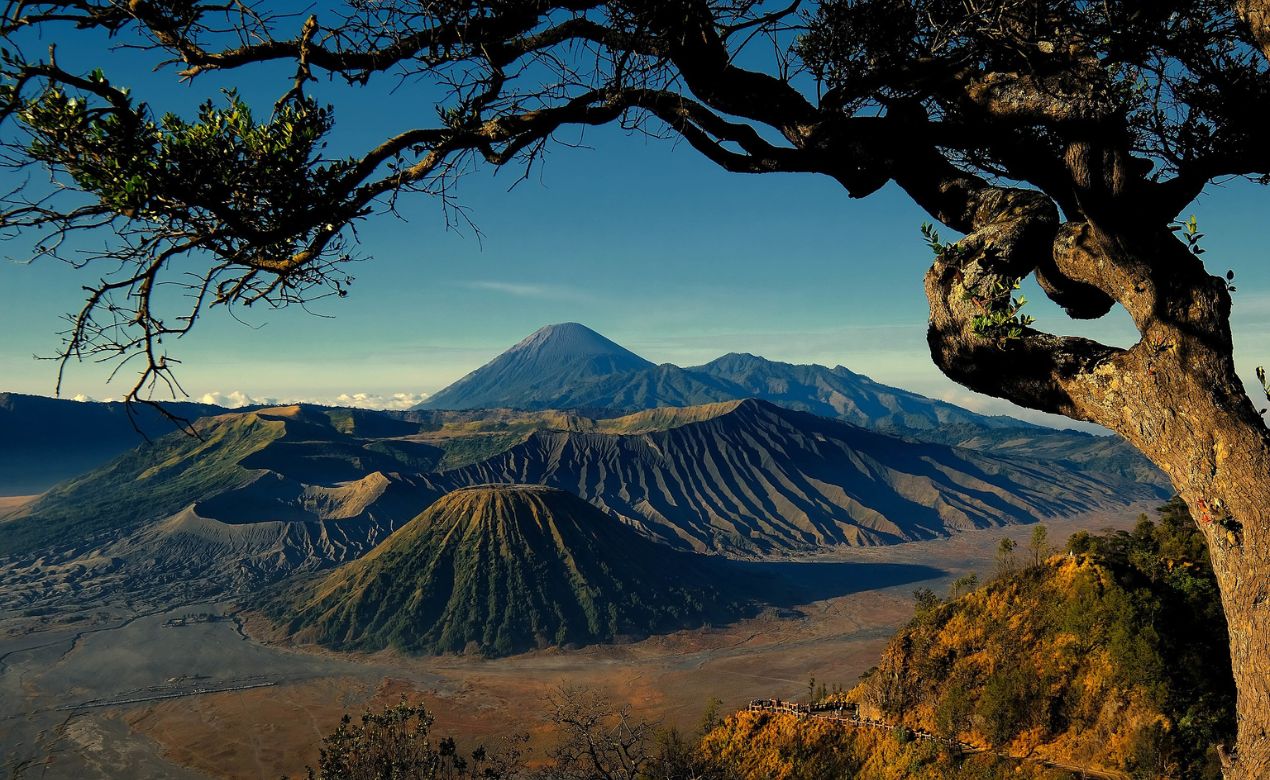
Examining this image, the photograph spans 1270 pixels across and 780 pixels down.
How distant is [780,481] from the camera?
138625 millimetres

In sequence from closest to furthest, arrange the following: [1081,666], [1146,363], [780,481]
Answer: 1. [1146,363]
2. [1081,666]
3. [780,481]

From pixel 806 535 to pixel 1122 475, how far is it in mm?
104951

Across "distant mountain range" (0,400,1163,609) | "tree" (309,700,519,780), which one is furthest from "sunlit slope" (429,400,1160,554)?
"tree" (309,700,519,780)

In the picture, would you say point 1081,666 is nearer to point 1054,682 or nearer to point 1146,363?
point 1054,682

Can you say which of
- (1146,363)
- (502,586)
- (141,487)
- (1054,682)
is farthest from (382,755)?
(141,487)

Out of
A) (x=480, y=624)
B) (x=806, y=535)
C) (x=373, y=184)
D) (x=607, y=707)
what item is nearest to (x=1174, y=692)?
A: (x=373, y=184)

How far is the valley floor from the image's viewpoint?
151 feet

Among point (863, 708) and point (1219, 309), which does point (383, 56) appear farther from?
point (863, 708)

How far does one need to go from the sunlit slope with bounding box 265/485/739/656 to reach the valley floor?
156 inches

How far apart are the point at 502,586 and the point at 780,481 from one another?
2926 inches

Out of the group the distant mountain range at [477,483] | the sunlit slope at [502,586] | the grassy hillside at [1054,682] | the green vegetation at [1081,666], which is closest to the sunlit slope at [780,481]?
the distant mountain range at [477,483]

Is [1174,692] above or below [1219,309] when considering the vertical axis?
below

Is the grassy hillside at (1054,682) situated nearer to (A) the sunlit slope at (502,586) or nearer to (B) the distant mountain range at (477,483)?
(A) the sunlit slope at (502,586)

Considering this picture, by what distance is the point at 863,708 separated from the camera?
22.3 metres
